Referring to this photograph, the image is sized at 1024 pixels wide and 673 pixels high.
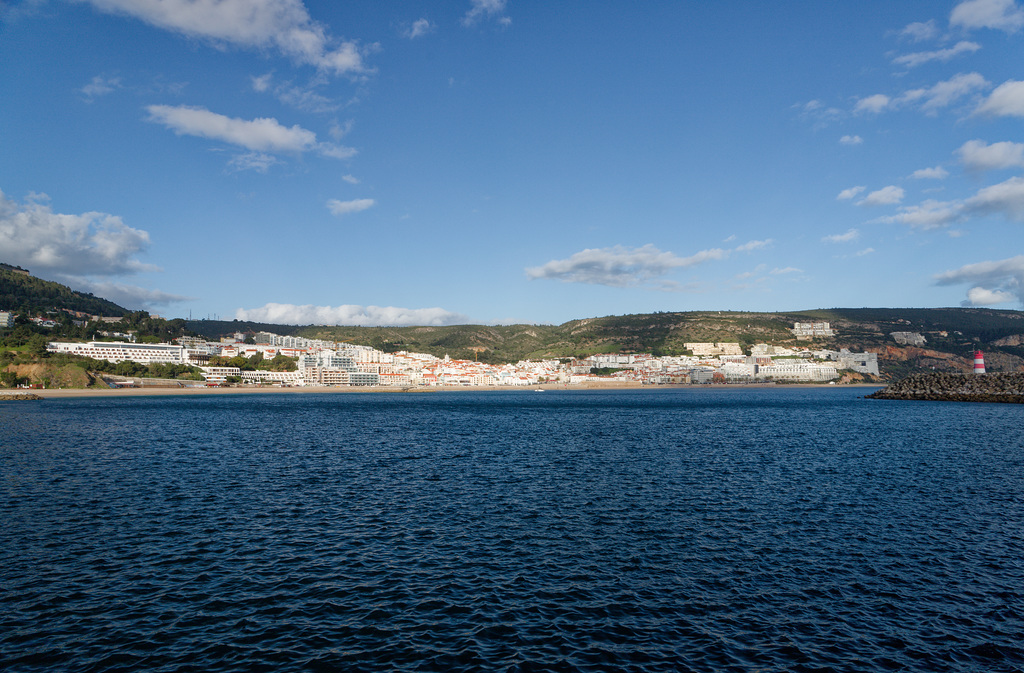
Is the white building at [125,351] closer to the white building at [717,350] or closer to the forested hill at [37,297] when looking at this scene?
the forested hill at [37,297]

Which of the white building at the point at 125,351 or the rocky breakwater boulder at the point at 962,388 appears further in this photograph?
the white building at the point at 125,351

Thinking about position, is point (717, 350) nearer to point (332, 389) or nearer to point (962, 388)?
point (962, 388)

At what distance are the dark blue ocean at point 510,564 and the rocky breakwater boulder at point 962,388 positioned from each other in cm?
6251

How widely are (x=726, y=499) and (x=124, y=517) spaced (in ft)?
63.3

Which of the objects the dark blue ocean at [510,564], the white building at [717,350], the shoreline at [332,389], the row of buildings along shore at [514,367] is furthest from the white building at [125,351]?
the white building at [717,350]

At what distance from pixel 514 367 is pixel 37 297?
→ 15478cm

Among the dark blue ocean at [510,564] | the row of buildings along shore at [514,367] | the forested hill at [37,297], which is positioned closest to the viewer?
the dark blue ocean at [510,564]

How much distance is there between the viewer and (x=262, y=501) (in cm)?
1797

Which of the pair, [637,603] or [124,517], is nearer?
[637,603]

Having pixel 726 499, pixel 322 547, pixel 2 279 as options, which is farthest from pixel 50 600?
pixel 2 279

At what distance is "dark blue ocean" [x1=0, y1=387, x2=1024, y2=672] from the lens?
8.41 meters

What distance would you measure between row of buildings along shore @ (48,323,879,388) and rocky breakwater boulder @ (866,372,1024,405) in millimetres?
77061

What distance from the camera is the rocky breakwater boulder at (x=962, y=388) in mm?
72062

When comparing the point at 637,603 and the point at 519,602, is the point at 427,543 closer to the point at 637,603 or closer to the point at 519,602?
the point at 519,602
